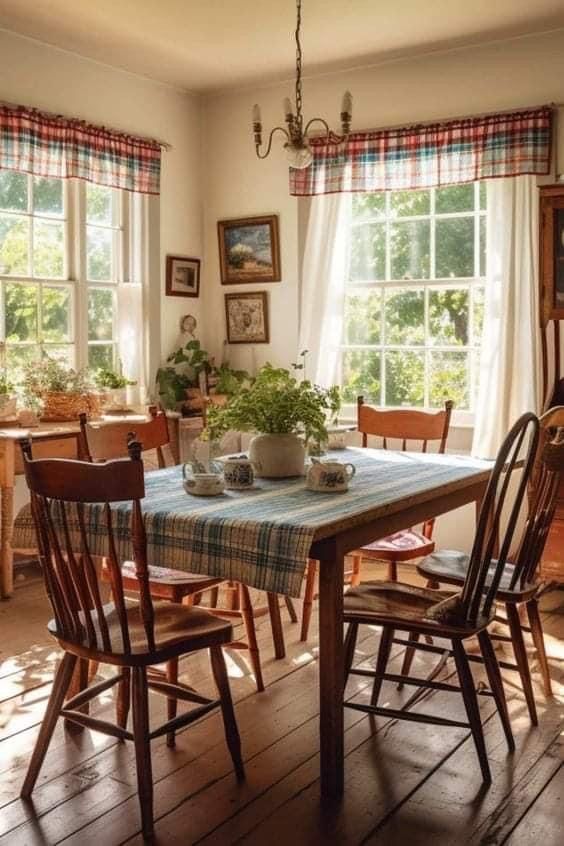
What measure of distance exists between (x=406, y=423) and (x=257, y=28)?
6.82 ft

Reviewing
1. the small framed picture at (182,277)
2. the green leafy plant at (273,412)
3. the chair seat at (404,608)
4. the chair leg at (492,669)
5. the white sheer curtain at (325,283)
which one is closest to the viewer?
the chair seat at (404,608)

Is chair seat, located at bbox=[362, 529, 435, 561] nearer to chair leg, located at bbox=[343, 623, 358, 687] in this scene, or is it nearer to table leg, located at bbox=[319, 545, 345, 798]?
chair leg, located at bbox=[343, 623, 358, 687]

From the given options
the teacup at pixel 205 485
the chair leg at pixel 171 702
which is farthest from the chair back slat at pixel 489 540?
the chair leg at pixel 171 702

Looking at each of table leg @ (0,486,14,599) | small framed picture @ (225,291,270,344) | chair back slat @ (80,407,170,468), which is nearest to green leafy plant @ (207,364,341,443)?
chair back slat @ (80,407,170,468)

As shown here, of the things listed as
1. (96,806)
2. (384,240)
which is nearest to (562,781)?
(96,806)

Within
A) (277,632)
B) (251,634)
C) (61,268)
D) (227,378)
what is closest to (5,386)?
(61,268)

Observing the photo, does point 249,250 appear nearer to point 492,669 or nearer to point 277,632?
point 277,632

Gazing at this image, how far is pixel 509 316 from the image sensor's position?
4.86 metres

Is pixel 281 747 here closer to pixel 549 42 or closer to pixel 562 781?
pixel 562 781

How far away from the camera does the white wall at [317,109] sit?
480 cm

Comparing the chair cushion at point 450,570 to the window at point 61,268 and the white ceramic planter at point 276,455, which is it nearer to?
the white ceramic planter at point 276,455

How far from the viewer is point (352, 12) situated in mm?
4414

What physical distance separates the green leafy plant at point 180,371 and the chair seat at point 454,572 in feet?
8.43

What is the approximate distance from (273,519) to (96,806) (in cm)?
86
